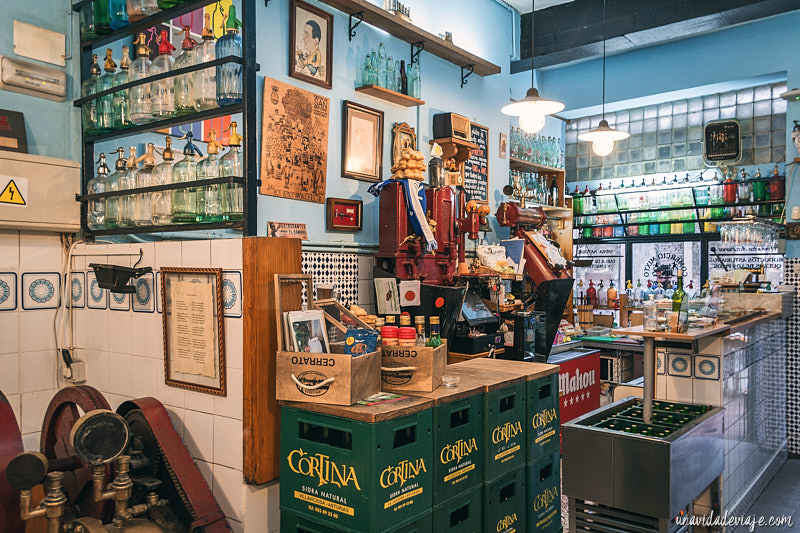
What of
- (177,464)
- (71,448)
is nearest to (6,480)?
(71,448)

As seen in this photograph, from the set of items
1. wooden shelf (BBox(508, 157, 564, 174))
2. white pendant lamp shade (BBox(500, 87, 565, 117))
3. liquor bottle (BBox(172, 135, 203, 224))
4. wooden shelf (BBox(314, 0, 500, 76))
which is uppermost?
wooden shelf (BBox(314, 0, 500, 76))

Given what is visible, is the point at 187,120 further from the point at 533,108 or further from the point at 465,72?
the point at 465,72

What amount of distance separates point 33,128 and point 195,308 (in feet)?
4.39

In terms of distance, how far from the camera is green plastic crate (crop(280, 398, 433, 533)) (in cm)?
201

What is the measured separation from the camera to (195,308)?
97.8 inches

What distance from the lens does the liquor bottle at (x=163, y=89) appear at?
274cm

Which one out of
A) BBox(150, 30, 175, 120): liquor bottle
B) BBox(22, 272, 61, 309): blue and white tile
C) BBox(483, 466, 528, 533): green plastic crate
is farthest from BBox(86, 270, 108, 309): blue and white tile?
BBox(483, 466, 528, 533): green plastic crate

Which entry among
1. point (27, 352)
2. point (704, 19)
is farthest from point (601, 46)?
point (27, 352)

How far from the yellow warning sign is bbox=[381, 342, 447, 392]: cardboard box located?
1793 mm

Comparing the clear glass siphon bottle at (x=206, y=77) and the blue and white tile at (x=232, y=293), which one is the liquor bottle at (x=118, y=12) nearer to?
the clear glass siphon bottle at (x=206, y=77)

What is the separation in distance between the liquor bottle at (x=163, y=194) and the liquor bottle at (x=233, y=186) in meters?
0.33

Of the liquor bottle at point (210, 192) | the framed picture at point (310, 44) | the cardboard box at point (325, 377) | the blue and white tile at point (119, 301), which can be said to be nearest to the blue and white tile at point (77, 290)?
the blue and white tile at point (119, 301)

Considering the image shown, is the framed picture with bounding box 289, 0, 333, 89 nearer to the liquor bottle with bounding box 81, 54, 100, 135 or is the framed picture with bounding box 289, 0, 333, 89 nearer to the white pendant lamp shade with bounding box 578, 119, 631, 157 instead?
the liquor bottle with bounding box 81, 54, 100, 135

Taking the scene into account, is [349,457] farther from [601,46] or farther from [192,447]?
[601,46]
